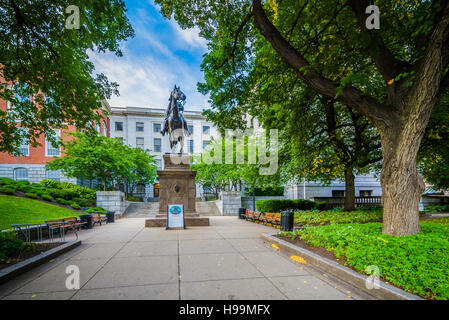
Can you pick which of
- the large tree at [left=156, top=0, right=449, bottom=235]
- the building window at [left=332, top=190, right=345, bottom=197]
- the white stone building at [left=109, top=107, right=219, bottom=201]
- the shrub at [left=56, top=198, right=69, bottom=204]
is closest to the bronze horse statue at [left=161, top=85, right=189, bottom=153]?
the large tree at [left=156, top=0, right=449, bottom=235]

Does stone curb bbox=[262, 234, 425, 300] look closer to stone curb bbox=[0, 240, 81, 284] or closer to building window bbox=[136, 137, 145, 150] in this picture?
stone curb bbox=[0, 240, 81, 284]

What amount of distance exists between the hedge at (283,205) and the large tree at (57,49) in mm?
14759

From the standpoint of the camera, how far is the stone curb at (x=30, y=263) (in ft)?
13.9

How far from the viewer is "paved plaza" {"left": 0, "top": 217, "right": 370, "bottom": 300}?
357cm

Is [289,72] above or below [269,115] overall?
above

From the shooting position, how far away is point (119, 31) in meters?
→ 8.52

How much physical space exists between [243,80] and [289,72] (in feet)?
6.68

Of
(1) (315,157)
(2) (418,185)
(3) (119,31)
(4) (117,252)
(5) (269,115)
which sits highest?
(3) (119,31)

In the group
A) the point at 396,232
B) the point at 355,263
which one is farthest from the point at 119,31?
the point at 396,232

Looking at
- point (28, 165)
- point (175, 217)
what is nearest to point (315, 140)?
point (175, 217)

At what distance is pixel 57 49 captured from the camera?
24.6 ft

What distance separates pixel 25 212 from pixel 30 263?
10.9m
